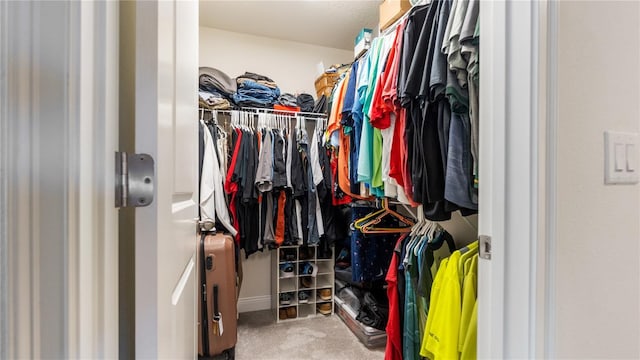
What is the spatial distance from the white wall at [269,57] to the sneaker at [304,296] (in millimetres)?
1798

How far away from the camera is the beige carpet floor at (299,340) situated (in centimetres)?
195

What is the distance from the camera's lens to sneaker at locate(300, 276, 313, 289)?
253 centimetres

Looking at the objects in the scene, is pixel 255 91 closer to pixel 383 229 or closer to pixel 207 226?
pixel 207 226
